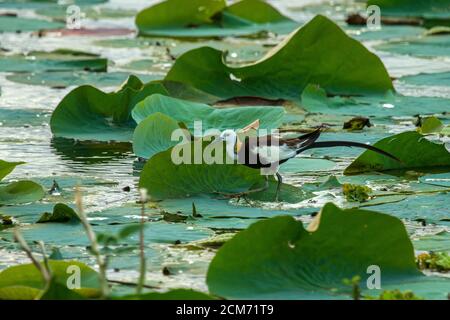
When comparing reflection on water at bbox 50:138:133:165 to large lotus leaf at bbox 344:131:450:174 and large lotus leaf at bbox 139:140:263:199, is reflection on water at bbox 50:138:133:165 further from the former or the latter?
large lotus leaf at bbox 344:131:450:174

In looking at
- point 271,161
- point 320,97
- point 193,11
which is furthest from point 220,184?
point 193,11

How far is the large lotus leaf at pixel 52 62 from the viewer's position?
6371 mm

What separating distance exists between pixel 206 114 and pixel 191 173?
0.93 metres

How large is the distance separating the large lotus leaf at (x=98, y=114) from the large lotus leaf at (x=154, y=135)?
450 mm

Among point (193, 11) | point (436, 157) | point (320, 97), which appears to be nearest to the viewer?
point (436, 157)

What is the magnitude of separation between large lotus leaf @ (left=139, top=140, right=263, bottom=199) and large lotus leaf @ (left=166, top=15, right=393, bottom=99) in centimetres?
158

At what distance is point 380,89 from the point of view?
555 cm

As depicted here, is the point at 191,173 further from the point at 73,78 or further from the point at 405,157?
the point at 73,78

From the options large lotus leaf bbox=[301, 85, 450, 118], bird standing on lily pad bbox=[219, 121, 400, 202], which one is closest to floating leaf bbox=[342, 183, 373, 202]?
bird standing on lily pad bbox=[219, 121, 400, 202]

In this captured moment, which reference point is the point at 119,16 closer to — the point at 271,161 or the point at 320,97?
the point at 320,97

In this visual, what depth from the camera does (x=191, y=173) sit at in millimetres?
3744

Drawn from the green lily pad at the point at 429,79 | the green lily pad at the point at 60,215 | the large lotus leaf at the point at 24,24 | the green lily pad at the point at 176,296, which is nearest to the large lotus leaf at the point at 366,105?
the green lily pad at the point at 429,79

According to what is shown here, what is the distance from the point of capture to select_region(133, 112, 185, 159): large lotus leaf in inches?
167
